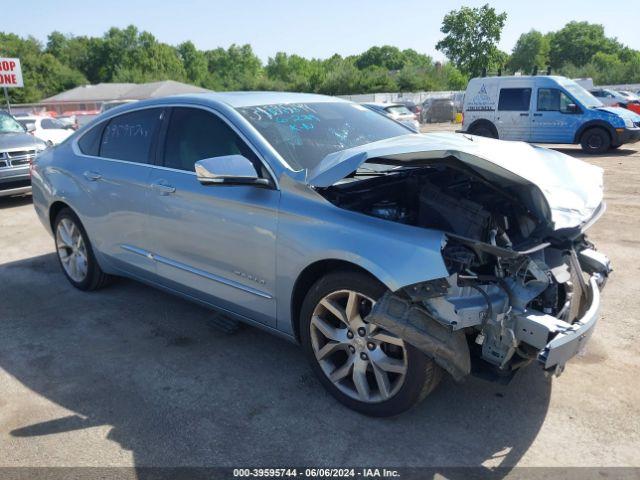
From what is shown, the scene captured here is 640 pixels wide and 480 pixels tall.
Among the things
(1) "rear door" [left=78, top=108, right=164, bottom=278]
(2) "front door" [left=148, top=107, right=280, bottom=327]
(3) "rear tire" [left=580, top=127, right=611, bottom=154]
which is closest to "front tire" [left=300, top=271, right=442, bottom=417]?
(2) "front door" [left=148, top=107, right=280, bottom=327]

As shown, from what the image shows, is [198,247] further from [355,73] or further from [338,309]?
[355,73]

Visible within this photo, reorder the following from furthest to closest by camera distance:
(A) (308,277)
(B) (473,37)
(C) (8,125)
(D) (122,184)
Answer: (B) (473,37), (C) (8,125), (D) (122,184), (A) (308,277)

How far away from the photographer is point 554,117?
48.6 ft

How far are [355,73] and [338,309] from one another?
6381 centimetres

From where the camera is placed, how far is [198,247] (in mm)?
3633

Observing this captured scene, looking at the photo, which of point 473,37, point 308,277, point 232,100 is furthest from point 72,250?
point 473,37

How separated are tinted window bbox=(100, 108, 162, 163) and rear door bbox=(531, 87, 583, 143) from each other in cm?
1337

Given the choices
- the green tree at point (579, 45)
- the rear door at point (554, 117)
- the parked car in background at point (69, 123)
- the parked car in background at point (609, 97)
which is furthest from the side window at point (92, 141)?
the green tree at point (579, 45)

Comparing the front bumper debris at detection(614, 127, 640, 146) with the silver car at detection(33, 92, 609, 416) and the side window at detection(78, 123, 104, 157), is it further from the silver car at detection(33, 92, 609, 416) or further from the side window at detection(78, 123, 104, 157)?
the side window at detection(78, 123, 104, 157)

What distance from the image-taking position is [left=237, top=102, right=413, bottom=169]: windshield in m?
3.43

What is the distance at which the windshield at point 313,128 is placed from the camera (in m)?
3.43

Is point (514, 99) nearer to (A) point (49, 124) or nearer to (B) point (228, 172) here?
(B) point (228, 172)

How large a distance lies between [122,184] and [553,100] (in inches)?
542

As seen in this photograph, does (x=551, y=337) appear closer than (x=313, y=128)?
Yes
